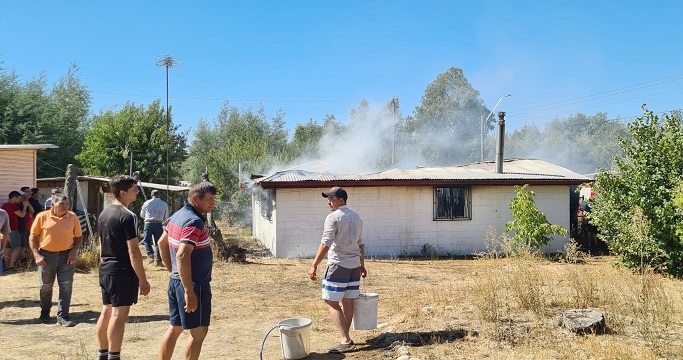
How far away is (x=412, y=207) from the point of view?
15109mm

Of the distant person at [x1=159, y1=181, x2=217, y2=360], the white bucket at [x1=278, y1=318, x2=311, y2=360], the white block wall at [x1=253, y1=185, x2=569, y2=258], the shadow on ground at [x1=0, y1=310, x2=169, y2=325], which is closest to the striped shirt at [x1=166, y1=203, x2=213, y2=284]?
the distant person at [x1=159, y1=181, x2=217, y2=360]

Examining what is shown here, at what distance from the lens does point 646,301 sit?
595 cm

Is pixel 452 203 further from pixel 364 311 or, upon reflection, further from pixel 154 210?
pixel 364 311

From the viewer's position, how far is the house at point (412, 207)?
14.4 metres

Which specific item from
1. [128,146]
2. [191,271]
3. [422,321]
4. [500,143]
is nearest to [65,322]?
[191,271]

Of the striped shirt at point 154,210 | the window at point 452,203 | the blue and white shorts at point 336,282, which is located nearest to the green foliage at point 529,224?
the window at point 452,203

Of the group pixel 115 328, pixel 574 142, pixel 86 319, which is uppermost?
pixel 574 142

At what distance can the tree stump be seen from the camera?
5.74 meters

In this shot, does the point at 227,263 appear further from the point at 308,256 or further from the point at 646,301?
the point at 646,301

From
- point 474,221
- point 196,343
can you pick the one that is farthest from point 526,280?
point 474,221

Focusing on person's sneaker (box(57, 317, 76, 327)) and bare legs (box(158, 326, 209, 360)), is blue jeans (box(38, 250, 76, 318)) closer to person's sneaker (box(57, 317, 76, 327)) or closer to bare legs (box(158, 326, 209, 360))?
person's sneaker (box(57, 317, 76, 327))

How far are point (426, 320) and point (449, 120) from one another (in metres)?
44.7

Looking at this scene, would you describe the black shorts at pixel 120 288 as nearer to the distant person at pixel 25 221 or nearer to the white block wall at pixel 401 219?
the distant person at pixel 25 221

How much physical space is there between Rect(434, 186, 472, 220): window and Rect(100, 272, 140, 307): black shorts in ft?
37.4
